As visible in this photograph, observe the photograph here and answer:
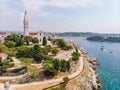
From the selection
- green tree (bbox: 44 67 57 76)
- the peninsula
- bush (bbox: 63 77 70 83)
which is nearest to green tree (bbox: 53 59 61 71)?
the peninsula

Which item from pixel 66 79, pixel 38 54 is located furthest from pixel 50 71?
pixel 38 54

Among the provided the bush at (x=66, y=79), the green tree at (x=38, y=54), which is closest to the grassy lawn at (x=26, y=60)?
the green tree at (x=38, y=54)

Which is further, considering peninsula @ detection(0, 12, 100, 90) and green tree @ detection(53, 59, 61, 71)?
green tree @ detection(53, 59, 61, 71)

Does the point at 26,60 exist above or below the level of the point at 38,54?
below

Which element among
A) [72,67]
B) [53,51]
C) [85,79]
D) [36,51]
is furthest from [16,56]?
[85,79]

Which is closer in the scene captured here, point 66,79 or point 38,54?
point 66,79

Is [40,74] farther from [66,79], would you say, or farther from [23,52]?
[23,52]

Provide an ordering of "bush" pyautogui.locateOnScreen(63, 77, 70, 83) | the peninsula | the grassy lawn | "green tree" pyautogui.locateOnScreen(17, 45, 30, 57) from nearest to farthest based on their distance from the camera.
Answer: the peninsula → "bush" pyautogui.locateOnScreen(63, 77, 70, 83) → the grassy lawn → "green tree" pyautogui.locateOnScreen(17, 45, 30, 57)

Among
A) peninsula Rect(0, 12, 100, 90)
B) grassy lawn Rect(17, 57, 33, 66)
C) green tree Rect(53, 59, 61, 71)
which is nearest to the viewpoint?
peninsula Rect(0, 12, 100, 90)

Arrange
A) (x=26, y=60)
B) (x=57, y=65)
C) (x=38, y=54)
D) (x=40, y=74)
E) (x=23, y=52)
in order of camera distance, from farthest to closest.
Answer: (x=23, y=52) → (x=38, y=54) → (x=26, y=60) → (x=57, y=65) → (x=40, y=74)

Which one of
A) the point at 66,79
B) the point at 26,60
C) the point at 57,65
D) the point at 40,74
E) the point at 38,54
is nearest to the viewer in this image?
the point at 66,79

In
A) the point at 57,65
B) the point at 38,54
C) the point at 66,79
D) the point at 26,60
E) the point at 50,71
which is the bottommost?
the point at 66,79

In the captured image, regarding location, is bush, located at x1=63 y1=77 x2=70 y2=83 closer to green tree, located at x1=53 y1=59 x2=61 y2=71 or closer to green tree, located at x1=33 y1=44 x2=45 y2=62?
green tree, located at x1=53 y1=59 x2=61 y2=71
